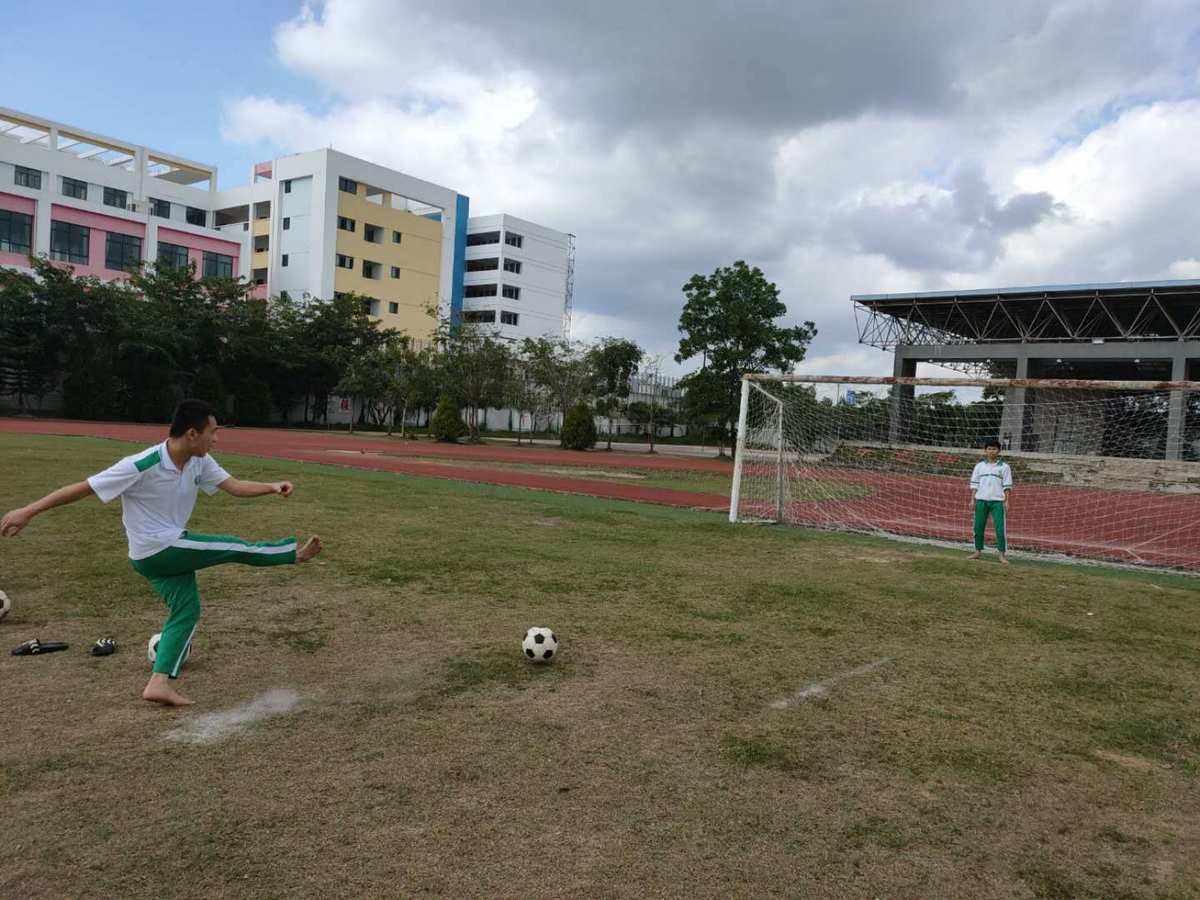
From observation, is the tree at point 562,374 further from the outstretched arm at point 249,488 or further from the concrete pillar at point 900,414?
the outstretched arm at point 249,488

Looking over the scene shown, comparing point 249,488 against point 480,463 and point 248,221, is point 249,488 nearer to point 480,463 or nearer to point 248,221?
point 480,463

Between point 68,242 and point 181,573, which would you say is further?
point 68,242

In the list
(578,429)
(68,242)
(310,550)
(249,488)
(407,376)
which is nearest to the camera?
(310,550)

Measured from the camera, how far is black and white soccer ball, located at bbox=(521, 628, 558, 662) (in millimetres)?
5672

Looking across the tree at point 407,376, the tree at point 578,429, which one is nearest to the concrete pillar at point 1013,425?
the tree at point 578,429

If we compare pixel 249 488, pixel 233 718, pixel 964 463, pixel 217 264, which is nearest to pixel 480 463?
pixel 964 463

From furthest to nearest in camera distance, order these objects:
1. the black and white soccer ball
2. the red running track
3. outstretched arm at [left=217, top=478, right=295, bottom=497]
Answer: the red running track → the black and white soccer ball → outstretched arm at [left=217, top=478, right=295, bottom=497]

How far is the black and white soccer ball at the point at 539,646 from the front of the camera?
567cm

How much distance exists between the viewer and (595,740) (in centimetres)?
446

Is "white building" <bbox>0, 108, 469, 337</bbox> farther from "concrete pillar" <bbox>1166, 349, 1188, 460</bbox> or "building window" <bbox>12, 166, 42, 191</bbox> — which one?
"concrete pillar" <bbox>1166, 349, 1188, 460</bbox>

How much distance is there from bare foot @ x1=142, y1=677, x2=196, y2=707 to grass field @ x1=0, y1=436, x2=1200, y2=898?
0.32 feet

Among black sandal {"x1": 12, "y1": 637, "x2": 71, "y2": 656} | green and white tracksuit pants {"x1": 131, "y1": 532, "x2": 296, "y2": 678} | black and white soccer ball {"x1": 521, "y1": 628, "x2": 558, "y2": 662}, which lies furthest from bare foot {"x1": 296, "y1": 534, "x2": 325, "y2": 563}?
black sandal {"x1": 12, "y1": 637, "x2": 71, "y2": 656}

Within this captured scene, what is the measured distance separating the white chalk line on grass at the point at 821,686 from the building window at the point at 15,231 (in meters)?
54.9

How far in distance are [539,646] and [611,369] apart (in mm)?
35907
